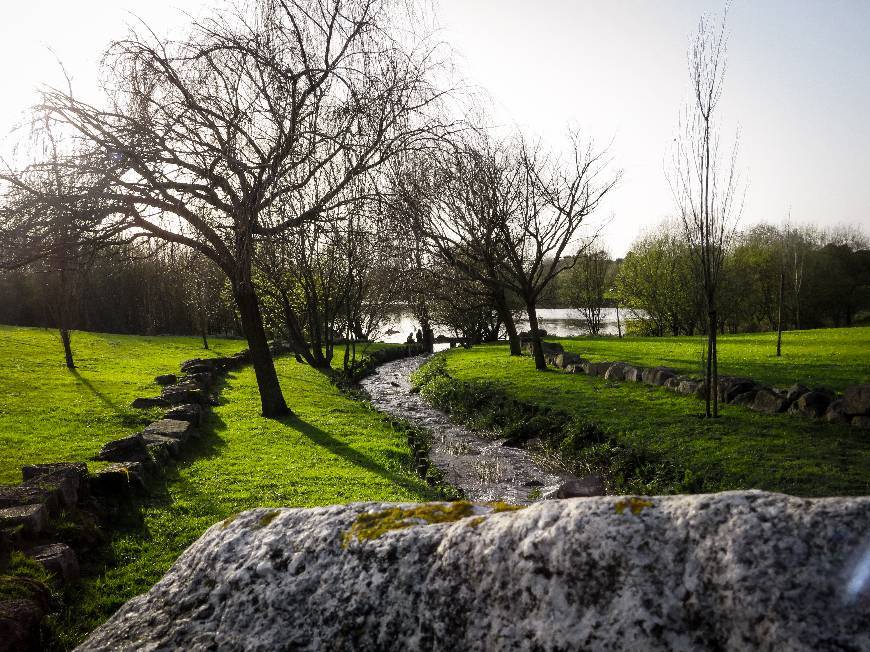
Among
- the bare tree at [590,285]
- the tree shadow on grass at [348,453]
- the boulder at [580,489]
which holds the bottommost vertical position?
the tree shadow on grass at [348,453]

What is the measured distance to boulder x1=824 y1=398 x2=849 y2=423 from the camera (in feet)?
41.5

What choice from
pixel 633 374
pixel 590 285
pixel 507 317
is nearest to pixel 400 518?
pixel 633 374

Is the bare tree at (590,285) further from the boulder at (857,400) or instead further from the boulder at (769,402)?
the boulder at (857,400)

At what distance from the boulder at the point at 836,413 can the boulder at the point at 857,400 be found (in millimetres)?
102

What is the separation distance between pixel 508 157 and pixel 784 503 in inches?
1046

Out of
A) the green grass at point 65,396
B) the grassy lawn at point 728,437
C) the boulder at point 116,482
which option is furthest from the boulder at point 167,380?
the boulder at point 116,482

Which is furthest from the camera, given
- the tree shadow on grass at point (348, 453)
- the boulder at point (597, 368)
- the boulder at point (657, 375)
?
the boulder at point (597, 368)

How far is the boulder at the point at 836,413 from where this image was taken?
12.7m

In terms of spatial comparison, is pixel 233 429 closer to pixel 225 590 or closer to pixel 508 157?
pixel 225 590

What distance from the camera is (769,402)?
14328 millimetres

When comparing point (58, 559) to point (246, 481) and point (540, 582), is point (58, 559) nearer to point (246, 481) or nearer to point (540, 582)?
point (246, 481)

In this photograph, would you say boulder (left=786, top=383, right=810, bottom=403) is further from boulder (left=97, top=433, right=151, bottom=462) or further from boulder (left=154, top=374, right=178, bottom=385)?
boulder (left=154, top=374, right=178, bottom=385)

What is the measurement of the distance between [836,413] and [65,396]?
65.5 ft

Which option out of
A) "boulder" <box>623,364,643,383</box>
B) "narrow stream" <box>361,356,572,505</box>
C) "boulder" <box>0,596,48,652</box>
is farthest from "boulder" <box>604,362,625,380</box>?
"boulder" <box>0,596,48,652</box>
